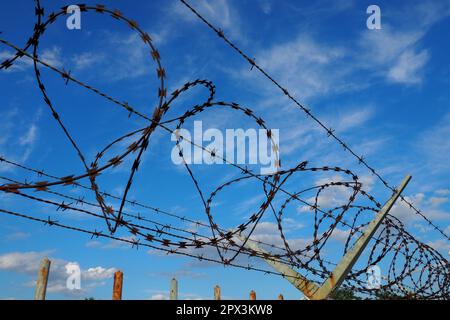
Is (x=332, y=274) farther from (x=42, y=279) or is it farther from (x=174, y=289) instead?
(x=174, y=289)

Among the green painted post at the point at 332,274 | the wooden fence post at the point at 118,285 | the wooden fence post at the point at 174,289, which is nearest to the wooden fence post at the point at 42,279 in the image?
the wooden fence post at the point at 118,285

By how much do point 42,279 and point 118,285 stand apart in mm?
1458

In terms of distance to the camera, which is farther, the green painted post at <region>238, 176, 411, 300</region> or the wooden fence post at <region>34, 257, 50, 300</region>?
the wooden fence post at <region>34, 257, 50, 300</region>

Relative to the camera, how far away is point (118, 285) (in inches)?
355

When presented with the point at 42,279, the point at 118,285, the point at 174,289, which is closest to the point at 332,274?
the point at 118,285

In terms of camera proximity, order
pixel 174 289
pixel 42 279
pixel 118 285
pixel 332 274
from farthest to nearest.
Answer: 1. pixel 174 289
2. pixel 118 285
3. pixel 42 279
4. pixel 332 274

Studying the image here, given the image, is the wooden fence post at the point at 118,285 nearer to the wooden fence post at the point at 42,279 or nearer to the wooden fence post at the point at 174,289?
the wooden fence post at the point at 42,279

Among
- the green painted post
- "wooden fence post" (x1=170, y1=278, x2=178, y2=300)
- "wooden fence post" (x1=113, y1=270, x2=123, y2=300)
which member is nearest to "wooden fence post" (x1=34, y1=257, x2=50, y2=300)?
"wooden fence post" (x1=113, y1=270, x2=123, y2=300)

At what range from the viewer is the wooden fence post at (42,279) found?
25.7ft

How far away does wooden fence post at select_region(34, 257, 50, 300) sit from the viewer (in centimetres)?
782

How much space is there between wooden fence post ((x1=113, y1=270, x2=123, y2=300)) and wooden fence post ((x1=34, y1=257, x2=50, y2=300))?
52.6 inches

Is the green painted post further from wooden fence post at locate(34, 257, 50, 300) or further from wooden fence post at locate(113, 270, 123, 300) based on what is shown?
wooden fence post at locate(34, 257, 50, 300)
